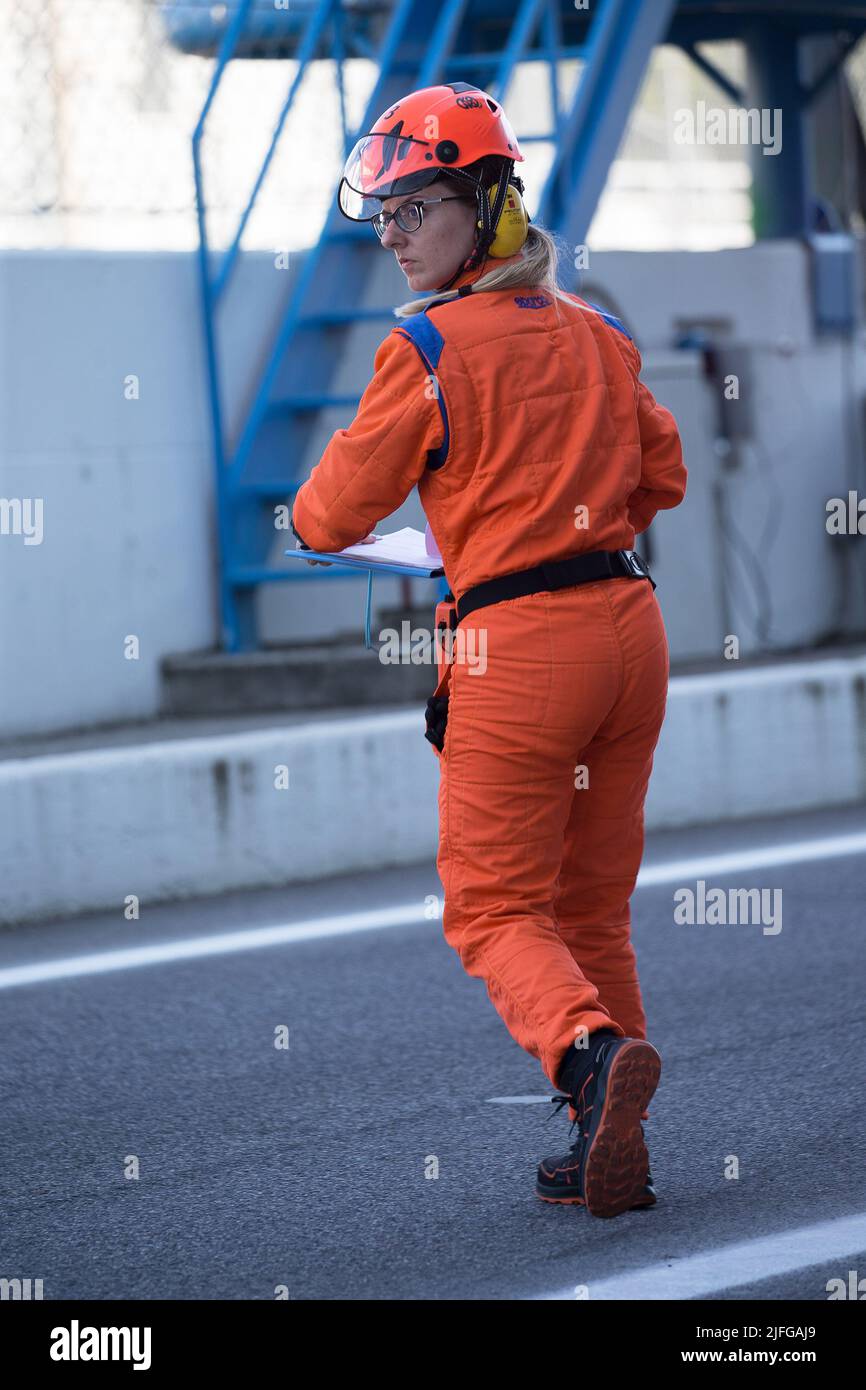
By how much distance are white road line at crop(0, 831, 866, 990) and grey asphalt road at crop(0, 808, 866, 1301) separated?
0.25 ft

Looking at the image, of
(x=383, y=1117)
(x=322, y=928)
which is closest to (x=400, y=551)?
(x=383, y=1117)

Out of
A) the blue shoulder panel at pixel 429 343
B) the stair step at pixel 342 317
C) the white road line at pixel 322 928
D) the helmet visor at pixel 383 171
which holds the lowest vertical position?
the white road line at pixel 322 928

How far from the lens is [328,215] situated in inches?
371

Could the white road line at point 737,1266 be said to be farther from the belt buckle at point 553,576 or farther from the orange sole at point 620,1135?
the belt buckle at point 553,576

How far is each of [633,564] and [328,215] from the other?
584 centimetres

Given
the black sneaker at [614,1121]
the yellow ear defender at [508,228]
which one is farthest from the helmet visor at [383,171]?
the black sneaker at [614,1121]

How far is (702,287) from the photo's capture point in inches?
457

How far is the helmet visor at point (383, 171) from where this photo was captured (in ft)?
12.7

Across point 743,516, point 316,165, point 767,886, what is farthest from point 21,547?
point 743,516

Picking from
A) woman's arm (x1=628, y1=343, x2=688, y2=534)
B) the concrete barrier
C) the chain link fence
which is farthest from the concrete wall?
woman's arm (x1=628, y1=343, x2=688, y2=534)

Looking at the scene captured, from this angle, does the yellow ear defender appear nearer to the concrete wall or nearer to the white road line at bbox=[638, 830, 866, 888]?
the white road line at bbox=[638, 830, 866, 888]

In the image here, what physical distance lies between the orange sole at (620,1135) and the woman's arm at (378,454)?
105 centimetres

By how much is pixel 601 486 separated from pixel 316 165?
6465 millimetres

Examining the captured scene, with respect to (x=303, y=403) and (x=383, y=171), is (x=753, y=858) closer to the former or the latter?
(x=303, y=403)
